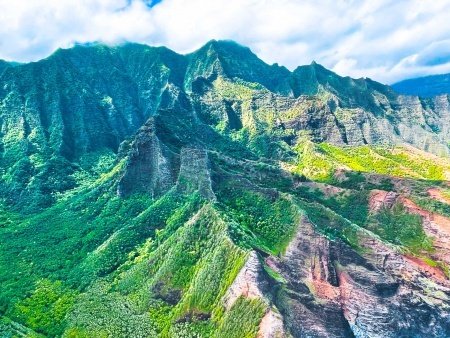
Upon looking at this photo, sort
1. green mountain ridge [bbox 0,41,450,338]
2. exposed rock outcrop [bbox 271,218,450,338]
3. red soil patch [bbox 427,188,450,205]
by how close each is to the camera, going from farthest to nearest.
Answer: red soil patch [bbox 427,188,450,205], green mountain ridge [bbox 0,41,450,338], exposed rock outcrop [bbox 271,218,450,338]

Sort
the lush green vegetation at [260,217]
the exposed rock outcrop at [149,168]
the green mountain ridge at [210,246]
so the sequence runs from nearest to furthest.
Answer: the green mountain ridge at [210,246] → the lush green vegetation at [260,217] → the exposed rock outcrop at [149,168]

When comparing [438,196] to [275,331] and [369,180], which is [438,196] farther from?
[275,331]

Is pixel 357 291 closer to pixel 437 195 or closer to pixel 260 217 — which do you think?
pixel 260 217

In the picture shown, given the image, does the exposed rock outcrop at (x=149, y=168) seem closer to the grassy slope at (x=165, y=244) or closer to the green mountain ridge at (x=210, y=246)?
the green mountain ridge at (x=210, y=246)

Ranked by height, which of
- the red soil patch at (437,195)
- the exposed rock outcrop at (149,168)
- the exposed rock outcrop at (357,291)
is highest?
the exposed rock outcrop at (149,168)

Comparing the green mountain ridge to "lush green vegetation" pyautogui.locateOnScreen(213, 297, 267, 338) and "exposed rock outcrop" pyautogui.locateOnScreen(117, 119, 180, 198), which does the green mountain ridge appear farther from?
"exposed rock outcrop" pyautogui.locateOnScreen(117, 119, 180, 198)

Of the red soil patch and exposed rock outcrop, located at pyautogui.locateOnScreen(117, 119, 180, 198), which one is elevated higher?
exposed rock outcrop, located at pyautogui.locateOnScreen(117, 119, 180, 198)

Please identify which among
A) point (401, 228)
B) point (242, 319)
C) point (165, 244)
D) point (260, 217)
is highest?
point (260, 217)

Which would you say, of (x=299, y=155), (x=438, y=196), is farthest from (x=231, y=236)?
(x=299, y=155)

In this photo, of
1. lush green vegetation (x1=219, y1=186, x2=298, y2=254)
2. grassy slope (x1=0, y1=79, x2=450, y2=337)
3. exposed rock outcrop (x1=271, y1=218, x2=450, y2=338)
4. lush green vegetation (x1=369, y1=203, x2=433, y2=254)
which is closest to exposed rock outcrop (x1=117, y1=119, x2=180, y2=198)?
grassy slope (x1=0, y1=79, x2=450, y2=337)

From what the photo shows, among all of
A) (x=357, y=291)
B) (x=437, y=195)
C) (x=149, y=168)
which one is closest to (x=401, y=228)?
(x=437, y=195)

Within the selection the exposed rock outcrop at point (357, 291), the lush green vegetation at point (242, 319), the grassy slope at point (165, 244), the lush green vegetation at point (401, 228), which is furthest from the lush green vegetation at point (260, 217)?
the lush green vegetation at point (401, 228)
